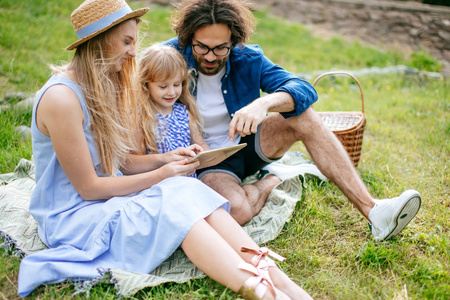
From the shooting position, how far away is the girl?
2.73m

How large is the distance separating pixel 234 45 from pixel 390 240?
1.80 m

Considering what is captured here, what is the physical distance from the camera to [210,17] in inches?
116

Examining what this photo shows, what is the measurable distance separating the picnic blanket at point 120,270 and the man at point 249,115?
13 centimetres

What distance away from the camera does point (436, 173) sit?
3.66 meters

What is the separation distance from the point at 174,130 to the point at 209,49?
652 millimetres

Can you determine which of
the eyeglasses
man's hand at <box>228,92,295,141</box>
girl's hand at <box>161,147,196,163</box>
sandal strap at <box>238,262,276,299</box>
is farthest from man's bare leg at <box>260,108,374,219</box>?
sandal strap at <box>238,262,276,299</box>

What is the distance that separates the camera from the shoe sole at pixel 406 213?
247cm

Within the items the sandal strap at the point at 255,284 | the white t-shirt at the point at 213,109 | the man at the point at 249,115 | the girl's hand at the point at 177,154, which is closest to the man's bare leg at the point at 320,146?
the man at the point at 249,115

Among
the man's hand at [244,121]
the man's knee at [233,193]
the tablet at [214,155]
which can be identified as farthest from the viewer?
the man's knee at [233,193]

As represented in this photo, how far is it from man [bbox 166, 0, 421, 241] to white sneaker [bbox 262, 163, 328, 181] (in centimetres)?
6

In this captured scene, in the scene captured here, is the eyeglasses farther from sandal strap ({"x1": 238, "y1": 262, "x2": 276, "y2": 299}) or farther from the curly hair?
sandal strap ({"x1": 238, "y1": 262, "x2": 276, "y2": 299})

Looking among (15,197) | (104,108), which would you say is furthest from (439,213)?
(15,197)

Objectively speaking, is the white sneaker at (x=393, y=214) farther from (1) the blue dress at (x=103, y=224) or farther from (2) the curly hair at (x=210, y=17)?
(2) the curly hair at (x=210, y=17)

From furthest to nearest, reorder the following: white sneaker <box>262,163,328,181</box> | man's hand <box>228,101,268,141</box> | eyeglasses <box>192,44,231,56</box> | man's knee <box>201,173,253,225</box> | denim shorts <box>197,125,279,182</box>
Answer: white sneaker <box>262,163,328,181</box> < denim shorts <box>197,125,279,182</box> < eyeglasses <box>192,44,231,56</box> < man's knee <box>201,173,253,225</box> < man's hand <box>228,101,268,141</box>
